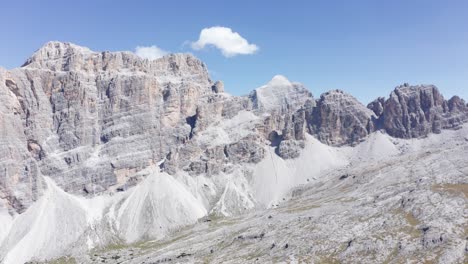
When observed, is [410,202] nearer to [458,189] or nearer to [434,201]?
[434,201]

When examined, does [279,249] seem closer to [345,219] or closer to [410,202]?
[345,219]

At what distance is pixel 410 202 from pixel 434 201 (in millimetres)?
9731

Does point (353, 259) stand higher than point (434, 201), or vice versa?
point (434, 201)

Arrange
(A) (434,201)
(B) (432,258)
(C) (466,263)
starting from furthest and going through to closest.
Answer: (A) (434,201)
(B) (432,258)
(C) (466,263)

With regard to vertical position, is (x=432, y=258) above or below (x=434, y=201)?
below

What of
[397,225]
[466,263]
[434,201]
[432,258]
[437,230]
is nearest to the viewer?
[466,263]

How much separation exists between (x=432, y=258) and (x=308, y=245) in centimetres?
4879

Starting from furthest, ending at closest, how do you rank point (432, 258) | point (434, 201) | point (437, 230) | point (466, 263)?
point (434, 201) < point (437, 230) < point (432, 258) < point (466, 263)

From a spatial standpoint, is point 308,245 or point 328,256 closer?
point 328,256

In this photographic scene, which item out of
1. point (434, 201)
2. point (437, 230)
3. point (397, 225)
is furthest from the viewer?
point (434, 201)

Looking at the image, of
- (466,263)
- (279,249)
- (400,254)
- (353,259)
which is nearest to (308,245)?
(279,249)

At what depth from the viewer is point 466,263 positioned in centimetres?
12494

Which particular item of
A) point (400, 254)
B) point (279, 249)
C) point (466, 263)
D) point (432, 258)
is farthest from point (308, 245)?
point (466, 263)

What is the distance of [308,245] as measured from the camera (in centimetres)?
17088
